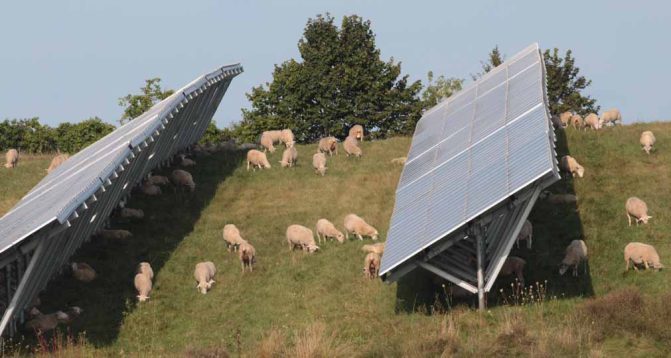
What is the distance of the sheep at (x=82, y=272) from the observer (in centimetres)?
4156

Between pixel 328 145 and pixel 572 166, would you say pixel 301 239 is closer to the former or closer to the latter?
pixel 572 166

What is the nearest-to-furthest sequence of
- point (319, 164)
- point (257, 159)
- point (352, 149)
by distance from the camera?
point (319, 164)
point (257, 159)
point (352, 149)

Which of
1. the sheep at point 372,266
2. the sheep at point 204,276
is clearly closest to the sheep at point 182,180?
the sheep at point 204,276

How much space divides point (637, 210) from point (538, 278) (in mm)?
7027

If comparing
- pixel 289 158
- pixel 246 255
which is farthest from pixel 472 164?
pixel 289 158

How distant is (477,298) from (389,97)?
56.2 m

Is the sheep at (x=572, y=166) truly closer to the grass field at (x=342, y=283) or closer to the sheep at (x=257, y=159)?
the grass field at (x=342, y=283)

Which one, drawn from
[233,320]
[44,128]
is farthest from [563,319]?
[44,128]

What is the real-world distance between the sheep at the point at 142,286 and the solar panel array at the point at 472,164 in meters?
8.64

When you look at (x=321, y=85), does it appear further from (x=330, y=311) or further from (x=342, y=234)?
(x=330, y=311)

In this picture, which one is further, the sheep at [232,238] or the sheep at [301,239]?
the sheep at [232,238]

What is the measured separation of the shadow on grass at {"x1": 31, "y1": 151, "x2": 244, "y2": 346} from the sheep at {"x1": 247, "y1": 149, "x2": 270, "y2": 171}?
1094mm

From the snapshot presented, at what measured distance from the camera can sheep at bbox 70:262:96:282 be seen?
41.6m

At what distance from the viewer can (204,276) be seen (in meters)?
40.5
